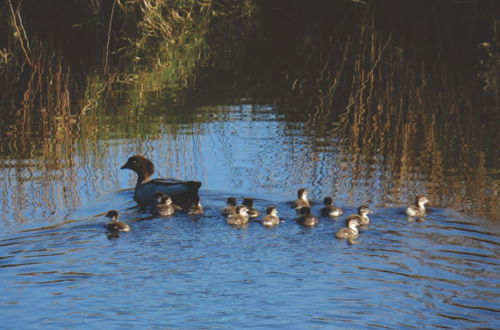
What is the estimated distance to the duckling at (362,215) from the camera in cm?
993

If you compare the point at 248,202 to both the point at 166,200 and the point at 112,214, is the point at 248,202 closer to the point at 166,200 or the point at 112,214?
the point at 166,200

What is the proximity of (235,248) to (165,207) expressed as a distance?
1.95 metres

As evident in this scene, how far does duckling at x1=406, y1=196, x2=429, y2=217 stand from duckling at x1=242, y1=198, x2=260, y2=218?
1.66m

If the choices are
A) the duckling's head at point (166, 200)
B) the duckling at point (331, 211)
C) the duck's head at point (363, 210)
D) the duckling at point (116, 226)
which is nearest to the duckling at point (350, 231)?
the duck's head at point (363, 210)

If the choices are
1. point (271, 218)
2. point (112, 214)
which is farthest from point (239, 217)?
point (112, 214)

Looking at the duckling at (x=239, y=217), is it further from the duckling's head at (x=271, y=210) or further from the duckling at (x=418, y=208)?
the duckling at (x=418, y=208)

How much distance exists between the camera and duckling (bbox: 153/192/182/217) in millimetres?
10977

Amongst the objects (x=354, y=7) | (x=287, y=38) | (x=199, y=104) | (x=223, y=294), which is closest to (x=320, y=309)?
(x=223, y=294)

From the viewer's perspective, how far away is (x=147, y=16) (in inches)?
779

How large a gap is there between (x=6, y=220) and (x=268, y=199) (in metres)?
3.06

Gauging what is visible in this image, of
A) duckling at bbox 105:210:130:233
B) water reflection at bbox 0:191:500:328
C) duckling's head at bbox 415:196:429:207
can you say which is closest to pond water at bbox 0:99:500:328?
water reflection at bbox 0:191:500:328

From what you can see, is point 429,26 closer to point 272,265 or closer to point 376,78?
point 376,78

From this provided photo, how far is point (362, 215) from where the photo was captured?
10.2 meters

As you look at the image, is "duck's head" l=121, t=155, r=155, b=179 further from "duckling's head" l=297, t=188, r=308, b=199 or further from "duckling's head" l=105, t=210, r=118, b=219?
"duckling's head" l=297, t=188, r=308, b=199
